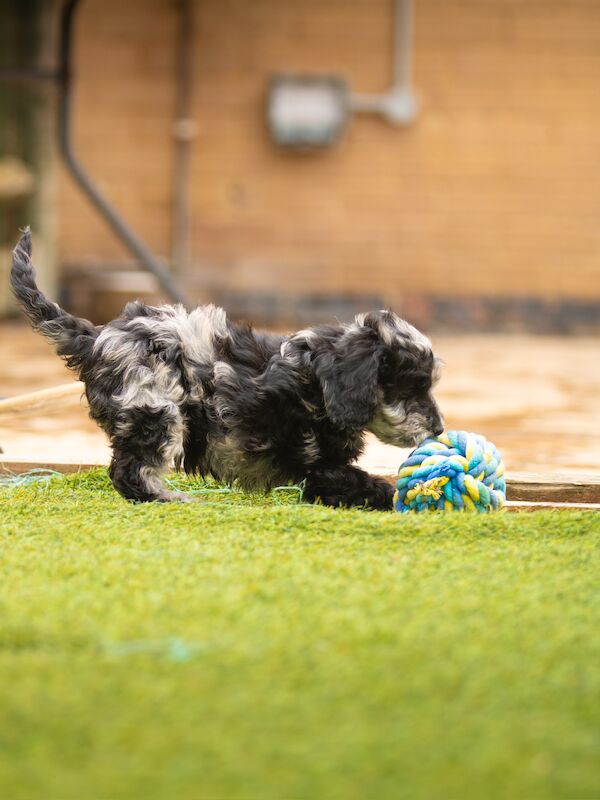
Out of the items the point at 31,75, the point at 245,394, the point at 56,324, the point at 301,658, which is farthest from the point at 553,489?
the point at 31,75

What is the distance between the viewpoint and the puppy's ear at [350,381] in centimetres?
401

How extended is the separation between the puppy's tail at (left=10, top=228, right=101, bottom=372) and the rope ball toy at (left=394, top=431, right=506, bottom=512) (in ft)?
3.84

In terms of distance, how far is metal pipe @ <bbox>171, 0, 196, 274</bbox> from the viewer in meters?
12.5

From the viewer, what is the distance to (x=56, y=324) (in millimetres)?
4141

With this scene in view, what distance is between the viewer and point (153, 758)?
207 cm

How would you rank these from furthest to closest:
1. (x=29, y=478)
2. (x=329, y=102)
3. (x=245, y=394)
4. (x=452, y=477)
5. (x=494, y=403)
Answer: (x=329, y=102) < (x=494, y=403) < (x=29, y=478) < (x=245, y=394) < (x=452, y=477)

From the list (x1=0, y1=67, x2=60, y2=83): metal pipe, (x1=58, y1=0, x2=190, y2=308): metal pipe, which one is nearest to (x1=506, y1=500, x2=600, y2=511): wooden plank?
(x1=58, y1=0, x2=190, y2=308): metal pipe

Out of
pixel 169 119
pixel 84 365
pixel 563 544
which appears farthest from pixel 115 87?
pixel 563 544

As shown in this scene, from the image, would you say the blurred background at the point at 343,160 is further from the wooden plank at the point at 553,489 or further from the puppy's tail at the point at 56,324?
the puppy's tail at the point at 56,324

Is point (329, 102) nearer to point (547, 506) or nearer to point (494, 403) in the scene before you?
point (494, 403)

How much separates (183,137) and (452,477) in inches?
364

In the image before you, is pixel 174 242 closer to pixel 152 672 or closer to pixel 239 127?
pixel 239 127

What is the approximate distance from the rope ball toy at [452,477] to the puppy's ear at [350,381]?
24 centimetres

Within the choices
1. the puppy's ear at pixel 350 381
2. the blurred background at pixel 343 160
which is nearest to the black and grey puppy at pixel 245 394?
the puppy's ear at pixel 350 381
